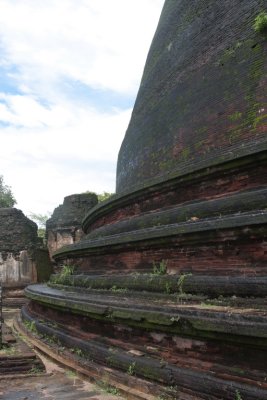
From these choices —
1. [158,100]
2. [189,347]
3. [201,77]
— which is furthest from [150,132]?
[189,347]

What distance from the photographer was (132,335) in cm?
394

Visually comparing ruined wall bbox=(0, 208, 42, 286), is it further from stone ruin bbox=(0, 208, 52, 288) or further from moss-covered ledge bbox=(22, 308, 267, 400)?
moss-covered ledge bbox=(22, 308, 267, 400)

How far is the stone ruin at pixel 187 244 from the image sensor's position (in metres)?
3.17

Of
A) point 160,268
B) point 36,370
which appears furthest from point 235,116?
point 36,370

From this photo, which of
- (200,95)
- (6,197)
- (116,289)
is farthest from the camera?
(6,197)

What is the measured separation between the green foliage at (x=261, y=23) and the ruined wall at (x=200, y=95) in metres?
0.09

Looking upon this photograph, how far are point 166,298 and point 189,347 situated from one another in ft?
2.11

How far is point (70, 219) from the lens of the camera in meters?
12.0

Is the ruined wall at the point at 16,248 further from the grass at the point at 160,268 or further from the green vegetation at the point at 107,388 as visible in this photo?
the green vegetation at the point at 107,388

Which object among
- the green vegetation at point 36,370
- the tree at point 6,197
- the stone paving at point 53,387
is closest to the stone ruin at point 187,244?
the stone paving at point 53,387

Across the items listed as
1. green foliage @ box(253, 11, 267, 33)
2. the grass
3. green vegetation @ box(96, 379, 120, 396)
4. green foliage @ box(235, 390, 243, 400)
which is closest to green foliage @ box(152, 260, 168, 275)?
the grass

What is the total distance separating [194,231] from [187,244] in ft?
0.76

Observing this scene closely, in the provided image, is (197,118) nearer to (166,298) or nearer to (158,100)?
(158,100)

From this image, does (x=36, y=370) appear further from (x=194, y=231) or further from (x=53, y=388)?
(x=194, y=231)
